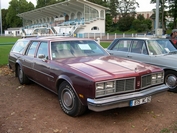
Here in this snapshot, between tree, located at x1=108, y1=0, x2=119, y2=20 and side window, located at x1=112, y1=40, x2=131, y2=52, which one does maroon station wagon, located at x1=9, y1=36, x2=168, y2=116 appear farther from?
tree, located at x1=108, y1=0, x2=119, y2=20

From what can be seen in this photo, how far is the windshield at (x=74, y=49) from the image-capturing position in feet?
16.7

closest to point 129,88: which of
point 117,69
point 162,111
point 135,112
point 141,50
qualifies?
point 117,69

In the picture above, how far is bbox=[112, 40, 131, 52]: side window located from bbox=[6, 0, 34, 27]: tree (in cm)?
8586

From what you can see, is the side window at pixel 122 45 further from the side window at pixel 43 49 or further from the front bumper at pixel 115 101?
the front bumper at pixel 115 101

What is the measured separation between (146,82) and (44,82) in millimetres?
2588

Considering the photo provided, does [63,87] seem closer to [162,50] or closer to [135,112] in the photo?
[135,112]

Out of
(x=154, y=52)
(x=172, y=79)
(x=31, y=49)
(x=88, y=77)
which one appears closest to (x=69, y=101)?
(x=88, y=77)

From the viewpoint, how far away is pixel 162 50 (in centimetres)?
663

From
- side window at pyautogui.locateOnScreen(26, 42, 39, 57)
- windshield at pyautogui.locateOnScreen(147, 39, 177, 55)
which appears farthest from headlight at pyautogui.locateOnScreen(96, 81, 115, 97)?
windshield at pyautogui.locateOnScreen(147, 39, 177, 55)

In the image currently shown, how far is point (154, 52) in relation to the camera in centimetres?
654

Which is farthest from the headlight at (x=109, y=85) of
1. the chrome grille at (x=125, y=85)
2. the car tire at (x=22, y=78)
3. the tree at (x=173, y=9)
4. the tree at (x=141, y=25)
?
the tree at (x=141, y=25)

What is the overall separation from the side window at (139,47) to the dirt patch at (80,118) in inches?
72.2

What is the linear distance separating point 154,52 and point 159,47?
31 centimetres

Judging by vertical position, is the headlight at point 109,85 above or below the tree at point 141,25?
below
